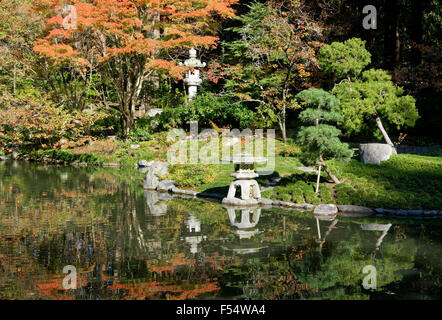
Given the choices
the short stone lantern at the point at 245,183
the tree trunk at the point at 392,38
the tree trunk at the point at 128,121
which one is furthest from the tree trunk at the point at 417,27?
the tree trunk at the point at 128,121

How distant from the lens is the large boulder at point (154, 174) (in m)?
15.0

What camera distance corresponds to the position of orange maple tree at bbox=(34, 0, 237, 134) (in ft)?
66.4

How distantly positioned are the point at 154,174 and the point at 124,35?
8.73 m

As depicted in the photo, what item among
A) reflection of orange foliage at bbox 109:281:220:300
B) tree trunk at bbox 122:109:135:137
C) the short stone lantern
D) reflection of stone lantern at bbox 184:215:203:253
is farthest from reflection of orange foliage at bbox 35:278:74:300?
tree trunk at bbox 122:109:135:137

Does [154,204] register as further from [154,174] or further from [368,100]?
[368,100]

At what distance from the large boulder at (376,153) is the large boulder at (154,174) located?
6.39 meters

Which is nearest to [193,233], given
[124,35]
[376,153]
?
[376,153]

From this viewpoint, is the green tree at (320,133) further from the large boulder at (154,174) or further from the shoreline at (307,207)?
the large boulder at (154,174)

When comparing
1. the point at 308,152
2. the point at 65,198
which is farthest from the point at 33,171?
the point at 308,152

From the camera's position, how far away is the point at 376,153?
1380cm

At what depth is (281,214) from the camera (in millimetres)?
10781

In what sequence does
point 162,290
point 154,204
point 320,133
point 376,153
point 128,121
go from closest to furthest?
point 162,290, point 320,133, point 154,204, point 376,153, point 128,121

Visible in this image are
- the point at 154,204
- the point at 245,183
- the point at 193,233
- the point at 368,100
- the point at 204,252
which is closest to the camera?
the point at 204,252

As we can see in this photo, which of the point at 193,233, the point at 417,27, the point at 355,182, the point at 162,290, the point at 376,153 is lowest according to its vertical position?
the point at 162,290
